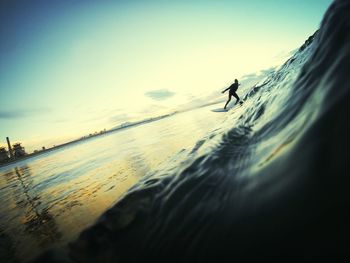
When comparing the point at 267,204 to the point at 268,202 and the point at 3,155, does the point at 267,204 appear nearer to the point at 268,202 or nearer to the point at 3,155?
the point at 268,202

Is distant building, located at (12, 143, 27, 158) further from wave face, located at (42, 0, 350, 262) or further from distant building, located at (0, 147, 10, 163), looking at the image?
wave face, located at (42, 0, 350, 262)

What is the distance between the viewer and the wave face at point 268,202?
1382 mm

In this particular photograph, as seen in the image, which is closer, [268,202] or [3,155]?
[268,202]

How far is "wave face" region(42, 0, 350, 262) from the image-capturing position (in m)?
1.38

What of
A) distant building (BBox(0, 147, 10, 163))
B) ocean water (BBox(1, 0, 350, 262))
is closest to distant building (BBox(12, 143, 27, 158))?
distant building (BBox(0, 147, 10, 163))

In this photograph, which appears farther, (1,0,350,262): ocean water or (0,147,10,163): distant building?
(0,147,10,163): distant building

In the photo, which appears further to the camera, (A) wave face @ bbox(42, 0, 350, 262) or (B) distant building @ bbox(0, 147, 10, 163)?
(B) distant building @ bbox(0, 147, 10, 163)

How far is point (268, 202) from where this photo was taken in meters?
1.70

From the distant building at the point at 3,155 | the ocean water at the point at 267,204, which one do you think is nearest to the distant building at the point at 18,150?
the distant building at the point at 3,155

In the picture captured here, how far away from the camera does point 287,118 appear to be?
2836mm

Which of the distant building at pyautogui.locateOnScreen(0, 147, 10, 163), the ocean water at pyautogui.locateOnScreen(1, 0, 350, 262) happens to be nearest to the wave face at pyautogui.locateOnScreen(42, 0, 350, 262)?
the ocean water at pyautogui.locateOnScreen(1, 0, 350, 262)

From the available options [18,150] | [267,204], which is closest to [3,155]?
[18,150]

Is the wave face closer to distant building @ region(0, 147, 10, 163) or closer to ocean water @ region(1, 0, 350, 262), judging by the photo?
ocean water @ region(1, 0, 350, 262)

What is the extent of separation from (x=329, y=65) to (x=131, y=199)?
9.30 feet
